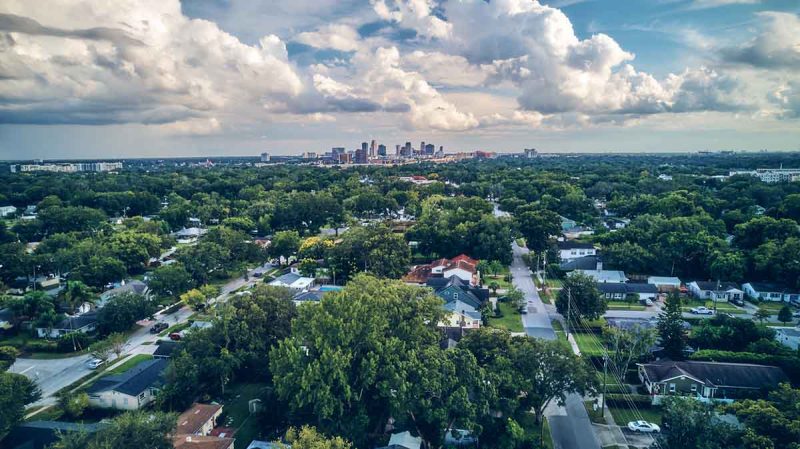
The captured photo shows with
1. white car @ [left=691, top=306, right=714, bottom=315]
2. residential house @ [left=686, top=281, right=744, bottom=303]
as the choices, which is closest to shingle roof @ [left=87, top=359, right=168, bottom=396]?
white car @ [left=691, top=306, right=714, bottom=315]

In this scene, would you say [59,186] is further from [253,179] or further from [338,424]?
[338,424]

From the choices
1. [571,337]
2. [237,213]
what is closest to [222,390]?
[571,337]

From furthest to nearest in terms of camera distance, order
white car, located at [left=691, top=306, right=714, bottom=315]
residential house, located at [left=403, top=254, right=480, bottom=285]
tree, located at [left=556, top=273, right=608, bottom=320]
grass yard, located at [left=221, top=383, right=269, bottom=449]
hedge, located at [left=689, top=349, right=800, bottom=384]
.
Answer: residential house, located at [left=403, top=254, right=480, bottom=285] → white car, located at [left=691, top=306, right=714, bottom=315] → tree, located at [left=556, top=273, right=608, bottom=320] → hedge, located at [left=689, top=349, right=800, bottom=384] → grass yard, located at [left=221, top=383, right=269, bottom=449]

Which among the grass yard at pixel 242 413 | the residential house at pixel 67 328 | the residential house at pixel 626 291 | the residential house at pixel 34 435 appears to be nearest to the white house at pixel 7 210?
the residential house at pixel 67 328

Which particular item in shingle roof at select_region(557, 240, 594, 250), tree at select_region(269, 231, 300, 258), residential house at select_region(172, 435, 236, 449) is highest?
tree at select_region(269, 231, 300, 258)

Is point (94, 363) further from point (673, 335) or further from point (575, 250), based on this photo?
point (575, 250)

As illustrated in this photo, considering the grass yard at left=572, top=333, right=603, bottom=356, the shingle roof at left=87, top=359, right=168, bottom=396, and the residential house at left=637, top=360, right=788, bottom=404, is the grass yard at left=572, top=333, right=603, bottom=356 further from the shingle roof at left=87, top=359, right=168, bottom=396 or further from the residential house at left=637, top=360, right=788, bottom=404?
the shingle roof at left=87, top=359, right=168, bottom=396

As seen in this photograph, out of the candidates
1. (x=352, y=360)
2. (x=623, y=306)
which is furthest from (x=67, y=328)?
(x=623, y=306)
